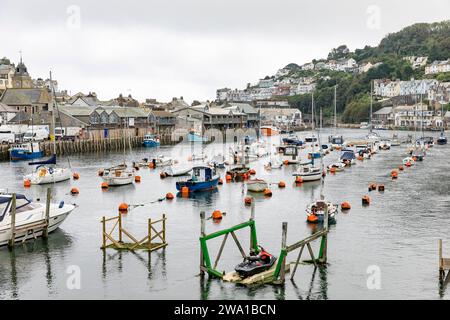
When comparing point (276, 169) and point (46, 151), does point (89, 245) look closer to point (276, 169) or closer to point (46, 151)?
point (276, 169)

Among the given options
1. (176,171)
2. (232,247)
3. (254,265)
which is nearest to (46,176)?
(176,171)

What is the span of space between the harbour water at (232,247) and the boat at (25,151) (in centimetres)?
2895

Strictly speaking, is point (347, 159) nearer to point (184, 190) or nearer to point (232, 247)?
point (184, 190)

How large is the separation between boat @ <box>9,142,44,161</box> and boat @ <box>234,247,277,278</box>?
230ft

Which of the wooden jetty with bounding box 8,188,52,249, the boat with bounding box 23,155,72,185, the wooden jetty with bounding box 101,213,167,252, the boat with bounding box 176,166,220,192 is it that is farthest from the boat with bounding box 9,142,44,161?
the wooden jetty with bounding box 101,213,167,252

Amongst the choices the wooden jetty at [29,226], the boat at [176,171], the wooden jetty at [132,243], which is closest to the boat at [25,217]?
the wooden jetty at [29,226]

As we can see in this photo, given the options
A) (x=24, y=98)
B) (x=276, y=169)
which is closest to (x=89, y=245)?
(x=276, y=169)

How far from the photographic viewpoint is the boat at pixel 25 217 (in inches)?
1330

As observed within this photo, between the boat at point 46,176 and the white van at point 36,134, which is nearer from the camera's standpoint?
the boat at point 46,176

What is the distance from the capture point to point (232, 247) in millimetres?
34906

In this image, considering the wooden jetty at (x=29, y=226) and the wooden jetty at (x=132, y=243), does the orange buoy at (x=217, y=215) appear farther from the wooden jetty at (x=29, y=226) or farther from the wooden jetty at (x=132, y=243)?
the wooden jetty at (x=29, y=226)
